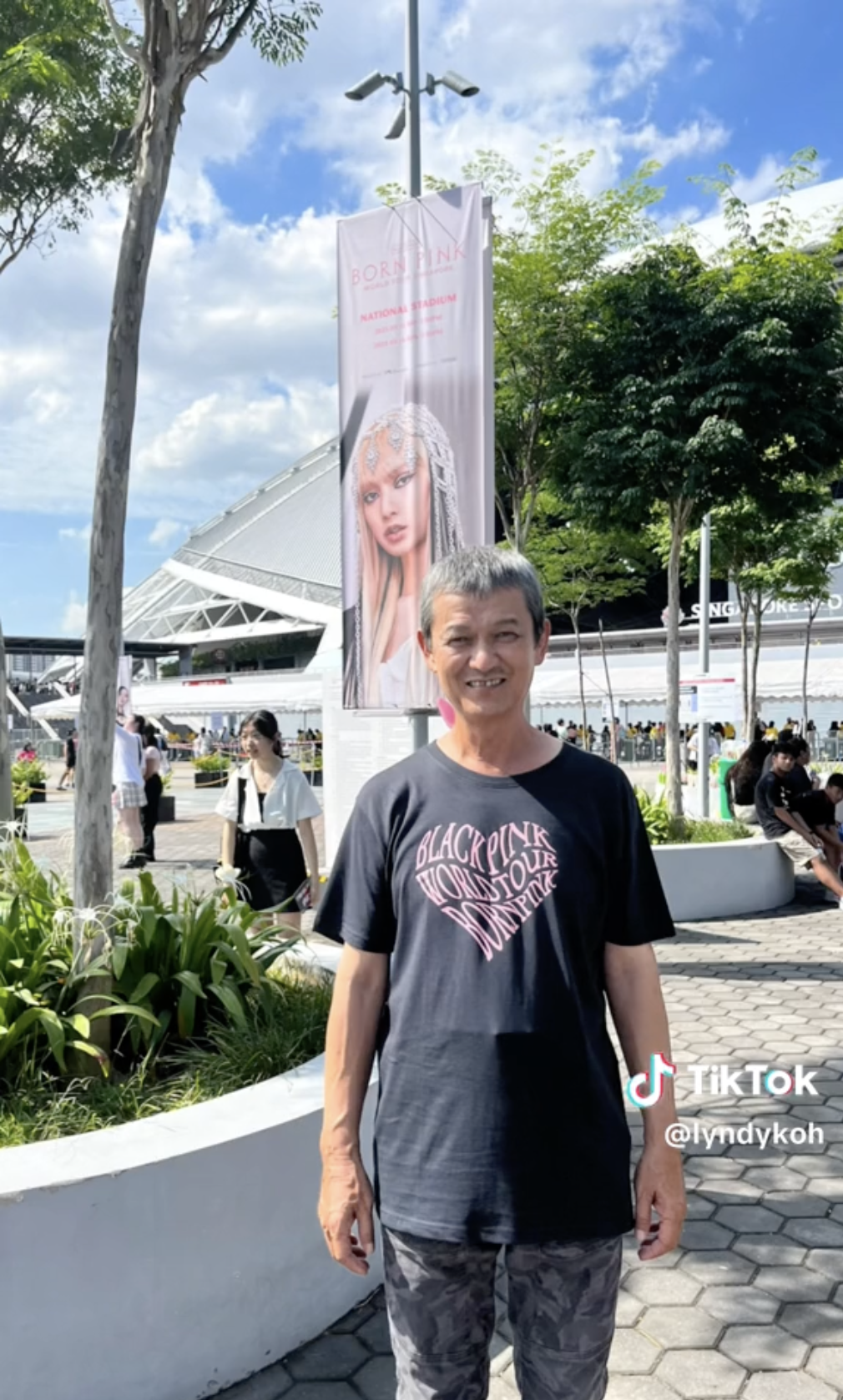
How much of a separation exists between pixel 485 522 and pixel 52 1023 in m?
3.81

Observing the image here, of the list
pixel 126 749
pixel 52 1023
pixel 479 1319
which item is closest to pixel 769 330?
pixel 126 749

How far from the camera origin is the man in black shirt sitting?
931 centimetres

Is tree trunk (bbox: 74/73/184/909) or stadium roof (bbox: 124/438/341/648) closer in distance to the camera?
tree trunk (bbox: 74/73/184/909)

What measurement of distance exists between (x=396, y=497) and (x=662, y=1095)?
4.91m

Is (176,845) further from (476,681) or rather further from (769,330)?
(476,681)

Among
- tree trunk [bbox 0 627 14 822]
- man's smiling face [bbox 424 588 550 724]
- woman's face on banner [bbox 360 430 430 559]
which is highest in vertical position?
woman's face on banner [bbox 360 430 430 559]

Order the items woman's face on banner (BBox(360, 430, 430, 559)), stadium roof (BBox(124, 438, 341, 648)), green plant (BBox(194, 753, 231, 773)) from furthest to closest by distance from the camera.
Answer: stadium roof (BBox(124, 438, 341, 648))
green plant (BBox(194, 753, 231, 773))
woman's face on banner (BBox(360, 430, 430, 559))

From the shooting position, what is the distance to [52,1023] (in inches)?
118

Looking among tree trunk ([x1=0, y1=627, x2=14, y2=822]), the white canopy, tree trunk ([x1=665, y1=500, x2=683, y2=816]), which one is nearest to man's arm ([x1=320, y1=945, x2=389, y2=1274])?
tree trunk ([x1=0, y1=627, x2=14, y2=822])

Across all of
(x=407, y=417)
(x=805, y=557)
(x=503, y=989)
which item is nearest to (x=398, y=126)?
(x=407, y=417)

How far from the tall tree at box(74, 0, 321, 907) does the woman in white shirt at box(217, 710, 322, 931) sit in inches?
74.6

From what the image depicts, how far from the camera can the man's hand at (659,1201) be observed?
1.79 m

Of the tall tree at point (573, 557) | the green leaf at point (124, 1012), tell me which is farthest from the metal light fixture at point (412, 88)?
the tall tree at point (573, 557)

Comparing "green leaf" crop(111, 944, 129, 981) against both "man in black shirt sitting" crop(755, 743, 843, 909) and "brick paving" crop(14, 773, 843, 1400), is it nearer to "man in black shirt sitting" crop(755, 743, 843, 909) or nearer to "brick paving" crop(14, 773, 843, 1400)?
"brick paving" crop(14, 773, 843, 1400)
